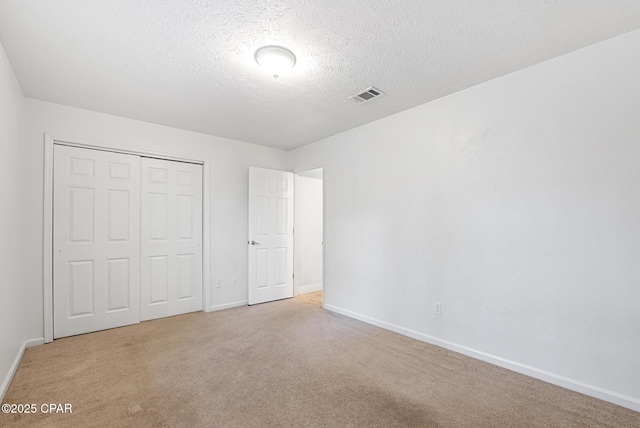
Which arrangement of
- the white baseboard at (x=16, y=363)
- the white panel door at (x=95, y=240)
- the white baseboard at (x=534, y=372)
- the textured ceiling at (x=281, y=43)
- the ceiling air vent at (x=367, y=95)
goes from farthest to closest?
the white panel door at (x=95, y=240), the ceiling air vent at (x=367, y=95), the white baseboard at (x=16, y=363), the white baseboard at (x=534, y=372), the textured ceiling at (x=281, y=43)

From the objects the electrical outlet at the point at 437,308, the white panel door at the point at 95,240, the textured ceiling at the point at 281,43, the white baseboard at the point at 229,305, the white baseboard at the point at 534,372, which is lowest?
the white baseboard at the point at 229,305

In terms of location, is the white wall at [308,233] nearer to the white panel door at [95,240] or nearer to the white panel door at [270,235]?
the white panel door at [270,235]

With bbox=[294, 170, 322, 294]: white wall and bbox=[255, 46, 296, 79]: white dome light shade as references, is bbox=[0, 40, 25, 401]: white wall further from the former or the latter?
bbox=[294, 170, 322, 294]: white wall

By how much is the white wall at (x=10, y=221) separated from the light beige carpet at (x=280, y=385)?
10.9 inches

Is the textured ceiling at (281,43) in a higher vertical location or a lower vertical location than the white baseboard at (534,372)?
higher

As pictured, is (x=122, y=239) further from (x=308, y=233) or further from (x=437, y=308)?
(x=437, y=308)

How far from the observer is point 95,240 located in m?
3.34

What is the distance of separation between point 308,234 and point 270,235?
0.78 meters

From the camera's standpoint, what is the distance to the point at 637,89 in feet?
6.45

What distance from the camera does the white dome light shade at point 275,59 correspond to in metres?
2.11

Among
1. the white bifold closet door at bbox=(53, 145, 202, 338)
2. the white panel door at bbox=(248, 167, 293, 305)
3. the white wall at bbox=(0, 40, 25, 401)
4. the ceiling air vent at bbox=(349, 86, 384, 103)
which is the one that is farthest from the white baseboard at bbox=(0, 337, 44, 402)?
the ceiling air vent at bbox=(349, 86, 384, 103)

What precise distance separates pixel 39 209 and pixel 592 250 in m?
4.81

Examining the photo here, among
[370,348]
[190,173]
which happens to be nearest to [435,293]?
[370,348]

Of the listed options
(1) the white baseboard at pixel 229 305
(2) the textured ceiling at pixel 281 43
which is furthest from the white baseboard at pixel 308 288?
(2) the textured ceiling at pixel 281 43
